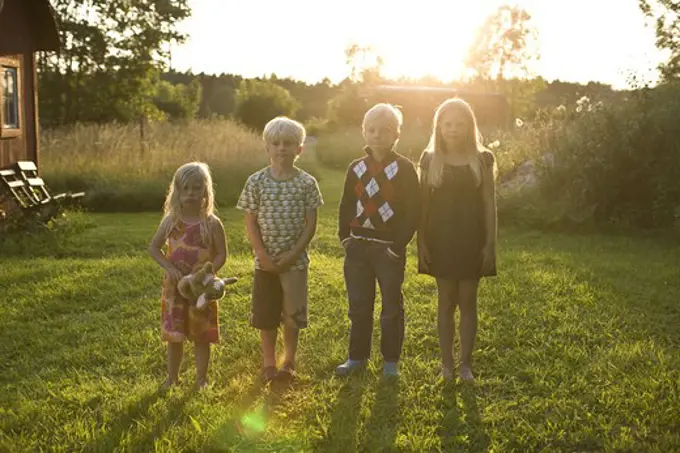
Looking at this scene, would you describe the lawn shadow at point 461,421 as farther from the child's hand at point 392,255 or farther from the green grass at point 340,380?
the child's hand at point 392,255

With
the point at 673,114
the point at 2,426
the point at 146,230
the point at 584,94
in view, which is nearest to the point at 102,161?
the point at 146,230

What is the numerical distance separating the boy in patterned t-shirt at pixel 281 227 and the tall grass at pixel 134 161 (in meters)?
11.1

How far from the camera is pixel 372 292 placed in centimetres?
477

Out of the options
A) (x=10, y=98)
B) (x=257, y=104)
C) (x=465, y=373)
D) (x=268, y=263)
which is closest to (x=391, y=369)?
(x=465, y=373)

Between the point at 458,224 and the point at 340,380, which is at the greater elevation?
the point at 458,224

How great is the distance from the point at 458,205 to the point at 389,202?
17.9 inches

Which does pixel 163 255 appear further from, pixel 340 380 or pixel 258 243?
pixel 340 380

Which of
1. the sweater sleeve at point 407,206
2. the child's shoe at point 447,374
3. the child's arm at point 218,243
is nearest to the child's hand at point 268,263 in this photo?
the child's arm at point 218,243

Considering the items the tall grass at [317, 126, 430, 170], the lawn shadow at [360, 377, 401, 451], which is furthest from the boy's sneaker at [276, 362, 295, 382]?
the tall grass at [317, 126, 430, 170]

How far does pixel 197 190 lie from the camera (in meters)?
4.24

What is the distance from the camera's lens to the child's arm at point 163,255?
4188 millimetres

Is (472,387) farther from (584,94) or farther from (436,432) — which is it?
(584,94)

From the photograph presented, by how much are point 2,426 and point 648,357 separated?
4.33 meters

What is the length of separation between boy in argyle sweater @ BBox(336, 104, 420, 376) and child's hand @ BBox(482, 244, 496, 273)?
50 centimetres
